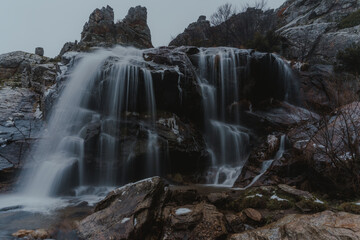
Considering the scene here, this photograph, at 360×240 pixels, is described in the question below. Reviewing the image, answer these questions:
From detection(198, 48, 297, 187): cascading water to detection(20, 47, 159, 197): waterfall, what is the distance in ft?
13.4

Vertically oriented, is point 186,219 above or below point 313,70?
below

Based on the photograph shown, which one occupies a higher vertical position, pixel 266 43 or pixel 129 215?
pixel 266 43

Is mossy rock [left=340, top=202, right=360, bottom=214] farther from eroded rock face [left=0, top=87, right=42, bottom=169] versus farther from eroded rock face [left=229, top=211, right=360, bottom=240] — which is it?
eroded rock face [left=0, top=87, right=42, bottom=169]

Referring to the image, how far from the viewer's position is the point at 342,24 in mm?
22609

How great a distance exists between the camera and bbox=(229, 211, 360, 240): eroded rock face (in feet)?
8.59

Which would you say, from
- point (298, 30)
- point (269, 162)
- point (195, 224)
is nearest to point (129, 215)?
point (195, 224)

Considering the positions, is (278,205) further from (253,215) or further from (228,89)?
(228,89)

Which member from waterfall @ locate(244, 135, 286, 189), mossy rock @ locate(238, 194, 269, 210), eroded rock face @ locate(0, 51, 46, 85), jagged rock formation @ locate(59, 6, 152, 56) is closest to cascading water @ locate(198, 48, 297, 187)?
waterfall @ locate(244, 135, 286, 189)

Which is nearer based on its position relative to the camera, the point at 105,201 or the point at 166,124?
Answer: the point at 105,201

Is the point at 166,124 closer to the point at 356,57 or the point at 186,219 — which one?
the point at 186,219

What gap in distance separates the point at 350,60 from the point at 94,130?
67.0 ft

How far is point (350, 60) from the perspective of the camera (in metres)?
16.5

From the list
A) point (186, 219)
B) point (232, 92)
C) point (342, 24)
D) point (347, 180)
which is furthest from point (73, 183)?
point (342, 24)

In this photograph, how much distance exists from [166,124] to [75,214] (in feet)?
18.5
